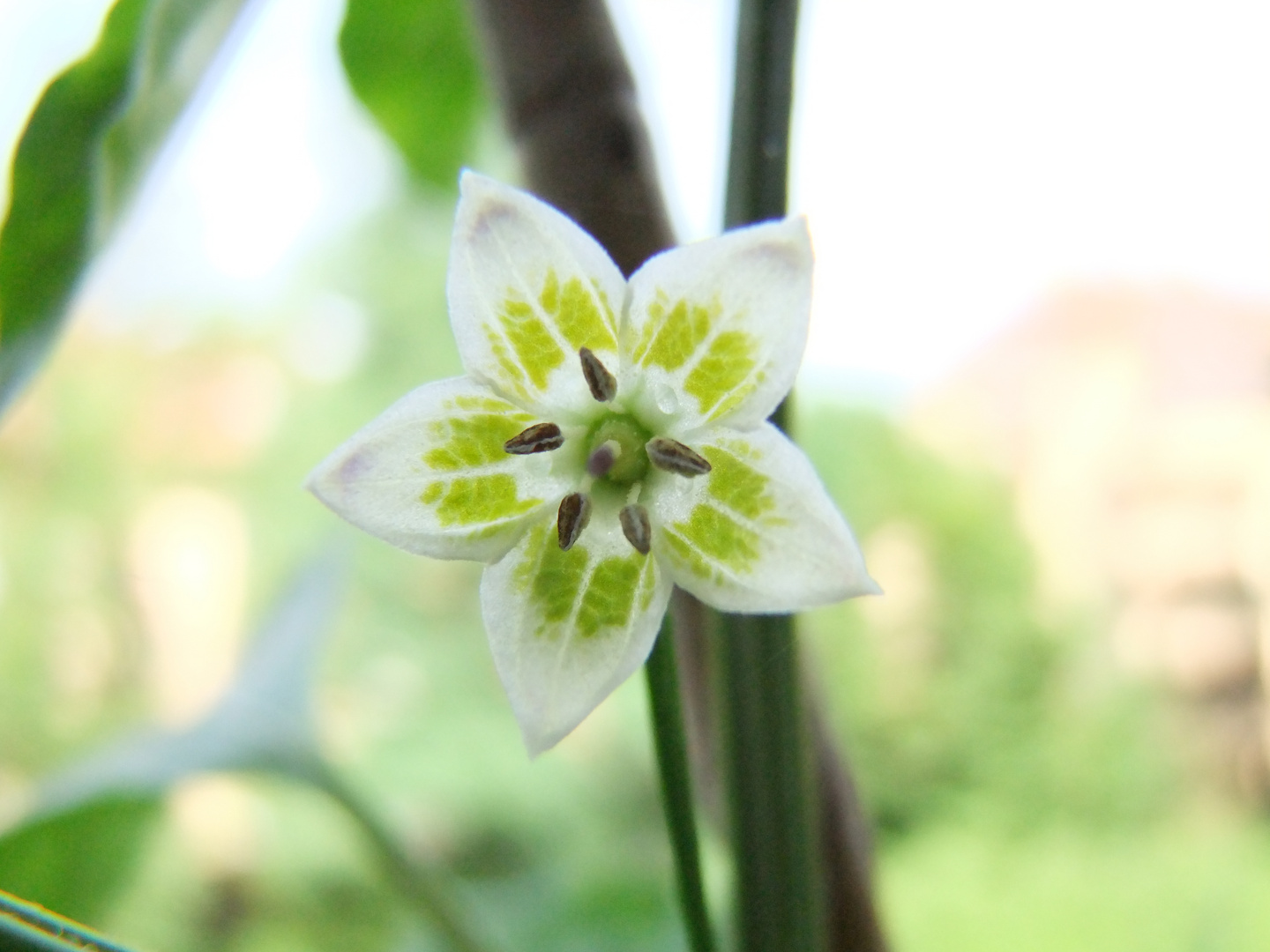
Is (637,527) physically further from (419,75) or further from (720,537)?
(419,75)

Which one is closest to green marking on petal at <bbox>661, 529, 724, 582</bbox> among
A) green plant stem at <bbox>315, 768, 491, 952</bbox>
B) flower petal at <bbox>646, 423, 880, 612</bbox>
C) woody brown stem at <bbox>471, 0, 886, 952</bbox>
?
flower petal at <bbox>646, 423, 880, 612</bbox>

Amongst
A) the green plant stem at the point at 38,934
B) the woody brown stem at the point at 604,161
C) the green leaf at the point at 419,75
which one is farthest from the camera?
the green leaf at the point at 419,75

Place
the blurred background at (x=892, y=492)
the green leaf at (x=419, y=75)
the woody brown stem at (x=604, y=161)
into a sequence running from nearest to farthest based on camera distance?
1. the woody brown stem at (x=604, y=161)
2. the green leaf at (x=419, y=75)
3. the blurred background at (x=892, y=492)

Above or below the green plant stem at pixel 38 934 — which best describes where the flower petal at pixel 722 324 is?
Result: above

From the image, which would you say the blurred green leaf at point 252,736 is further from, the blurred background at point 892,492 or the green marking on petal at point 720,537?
the blurred background at point 892,492

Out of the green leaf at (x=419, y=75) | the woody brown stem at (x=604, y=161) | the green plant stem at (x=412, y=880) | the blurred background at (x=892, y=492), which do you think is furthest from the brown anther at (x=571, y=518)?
the blurred background at (x=892, y=492)

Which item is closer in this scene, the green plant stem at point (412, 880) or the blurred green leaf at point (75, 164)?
the blurred green leaf at point (75, 164)

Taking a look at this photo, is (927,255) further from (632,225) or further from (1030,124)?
(632,225)

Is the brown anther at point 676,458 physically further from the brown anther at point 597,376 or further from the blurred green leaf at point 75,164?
the blurred green leaf at point 75,164

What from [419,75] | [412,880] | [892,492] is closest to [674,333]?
[412,880]
